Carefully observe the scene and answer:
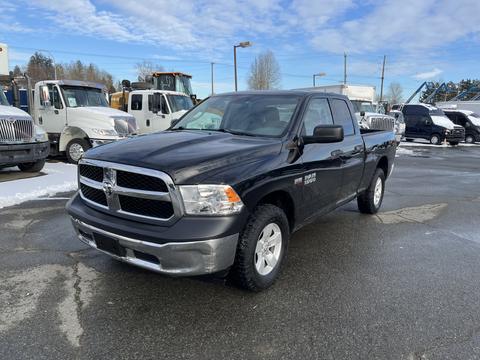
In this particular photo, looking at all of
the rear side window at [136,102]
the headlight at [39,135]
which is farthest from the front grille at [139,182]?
the rear side window at [136,102]

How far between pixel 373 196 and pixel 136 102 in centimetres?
1068

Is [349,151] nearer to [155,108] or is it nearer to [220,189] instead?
[220,189]

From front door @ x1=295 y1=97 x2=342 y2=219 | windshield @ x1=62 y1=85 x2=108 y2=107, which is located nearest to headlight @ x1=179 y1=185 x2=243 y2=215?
front door @ x1=295 y1=97 x2=342 y2=219

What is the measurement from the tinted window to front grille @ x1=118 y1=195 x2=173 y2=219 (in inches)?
71.2

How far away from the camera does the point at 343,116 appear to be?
5066 mm

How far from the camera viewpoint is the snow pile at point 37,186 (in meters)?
6.81

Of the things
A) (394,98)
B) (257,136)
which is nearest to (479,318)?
(257,136)

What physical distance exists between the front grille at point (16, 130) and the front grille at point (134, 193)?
6.33 m

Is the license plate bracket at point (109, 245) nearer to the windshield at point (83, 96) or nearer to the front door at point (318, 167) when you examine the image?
the front door at point (318, 167)

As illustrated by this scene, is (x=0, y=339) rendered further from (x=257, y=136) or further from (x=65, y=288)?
(x=257, y=136)

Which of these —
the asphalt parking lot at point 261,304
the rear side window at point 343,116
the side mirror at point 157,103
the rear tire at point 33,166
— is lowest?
the asphalt parking lot at point 261,304

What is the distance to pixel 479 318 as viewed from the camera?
10.2 feet

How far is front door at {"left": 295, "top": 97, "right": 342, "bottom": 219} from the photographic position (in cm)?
395

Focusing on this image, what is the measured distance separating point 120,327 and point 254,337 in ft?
3.29
